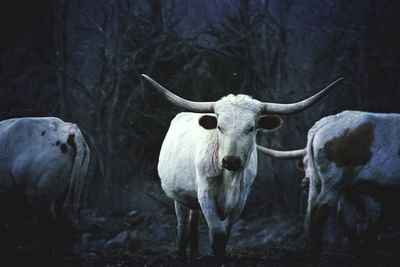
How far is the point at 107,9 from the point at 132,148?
3448mm

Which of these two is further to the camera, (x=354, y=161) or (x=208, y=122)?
(x=354, y=161)

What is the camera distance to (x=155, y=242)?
439 inches

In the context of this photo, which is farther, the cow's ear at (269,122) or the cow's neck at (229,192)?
the cow's ear at (269,122)

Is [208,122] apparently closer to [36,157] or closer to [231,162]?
[231,162]

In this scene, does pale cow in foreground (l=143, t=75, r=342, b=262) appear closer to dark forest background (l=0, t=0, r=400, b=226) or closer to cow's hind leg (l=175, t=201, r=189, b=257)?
cow's hind leg (l=175, t=201, r=189, b=257)

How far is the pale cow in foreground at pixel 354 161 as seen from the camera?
714 centimetres

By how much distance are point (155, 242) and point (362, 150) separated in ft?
17.2

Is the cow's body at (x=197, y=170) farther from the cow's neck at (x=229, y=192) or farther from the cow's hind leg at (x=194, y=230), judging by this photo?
the cow's hind leg at (x=194, y=230)

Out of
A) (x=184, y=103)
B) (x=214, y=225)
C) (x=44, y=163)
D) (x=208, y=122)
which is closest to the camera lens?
(x=214, y=225)

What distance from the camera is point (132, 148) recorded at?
1315cm

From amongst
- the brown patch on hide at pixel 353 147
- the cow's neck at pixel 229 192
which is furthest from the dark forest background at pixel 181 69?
the cow's neck at pixel 229 192

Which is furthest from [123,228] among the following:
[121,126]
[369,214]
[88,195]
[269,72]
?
[369,214]

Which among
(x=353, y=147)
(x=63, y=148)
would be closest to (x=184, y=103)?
(x=63, y=148)

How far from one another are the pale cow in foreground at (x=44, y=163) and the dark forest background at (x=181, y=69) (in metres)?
5.44
